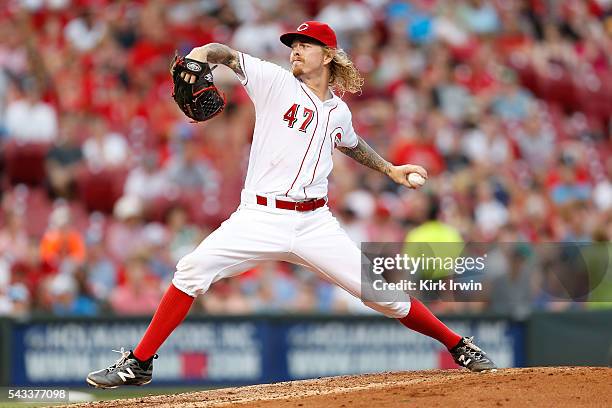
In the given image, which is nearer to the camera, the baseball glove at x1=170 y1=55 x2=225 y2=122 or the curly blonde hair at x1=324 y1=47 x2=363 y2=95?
the baseball glove at x1=170 y1=55 x2=225 y2=122

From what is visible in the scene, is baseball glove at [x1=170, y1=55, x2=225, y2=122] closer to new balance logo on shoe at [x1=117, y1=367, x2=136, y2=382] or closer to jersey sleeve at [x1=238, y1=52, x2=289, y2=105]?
jersey sleeve at [x1=238, y1=52, x2=289, y2=105]

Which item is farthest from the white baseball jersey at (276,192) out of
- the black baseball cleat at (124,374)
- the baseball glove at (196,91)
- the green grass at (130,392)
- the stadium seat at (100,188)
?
the stadium seat at (100,188)

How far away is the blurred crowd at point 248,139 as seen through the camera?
10188mm

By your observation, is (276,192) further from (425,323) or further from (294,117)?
(425,323)

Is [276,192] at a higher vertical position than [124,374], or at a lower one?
higher

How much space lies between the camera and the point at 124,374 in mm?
5594

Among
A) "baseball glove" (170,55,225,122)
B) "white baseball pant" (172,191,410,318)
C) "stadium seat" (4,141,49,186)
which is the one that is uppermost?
"stadium seat" (4,141,49,186)

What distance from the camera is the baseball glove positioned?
17.2 feet

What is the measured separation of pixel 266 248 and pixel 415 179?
0.92m

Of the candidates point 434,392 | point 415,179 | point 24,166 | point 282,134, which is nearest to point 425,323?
point 434,392

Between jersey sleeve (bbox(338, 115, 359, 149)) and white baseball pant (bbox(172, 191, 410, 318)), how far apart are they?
0.42 m

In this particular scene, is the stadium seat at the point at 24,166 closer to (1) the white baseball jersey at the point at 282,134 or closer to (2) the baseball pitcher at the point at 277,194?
(2) the baseball pitcher at the point at 277,194

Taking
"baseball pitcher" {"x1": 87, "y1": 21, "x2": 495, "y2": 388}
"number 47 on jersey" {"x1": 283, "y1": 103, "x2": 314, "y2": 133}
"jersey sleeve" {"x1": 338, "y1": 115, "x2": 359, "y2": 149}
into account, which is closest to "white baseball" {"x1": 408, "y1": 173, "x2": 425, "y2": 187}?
"jersey sleeve" {"x1": 338, "y1": 115, "x2": 359, "y2": 149}

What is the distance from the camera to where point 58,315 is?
374 inches
